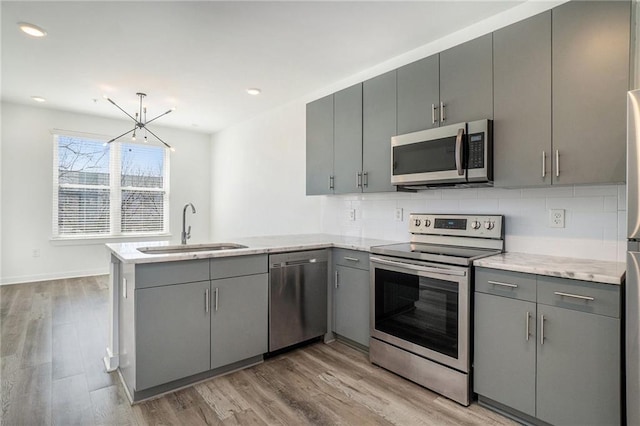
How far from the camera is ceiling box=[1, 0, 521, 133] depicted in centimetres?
242

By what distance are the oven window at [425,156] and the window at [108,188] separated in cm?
512

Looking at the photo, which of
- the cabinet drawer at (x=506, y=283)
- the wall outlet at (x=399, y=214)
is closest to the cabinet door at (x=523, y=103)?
the cabinet drawer at (x=506, y=283)

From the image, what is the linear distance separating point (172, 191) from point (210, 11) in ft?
14.9

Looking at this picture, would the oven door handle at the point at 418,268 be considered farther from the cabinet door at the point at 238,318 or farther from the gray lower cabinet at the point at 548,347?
the cabinet door at the point at 238,318

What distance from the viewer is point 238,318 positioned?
244cm

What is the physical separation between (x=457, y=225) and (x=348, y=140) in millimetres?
1216

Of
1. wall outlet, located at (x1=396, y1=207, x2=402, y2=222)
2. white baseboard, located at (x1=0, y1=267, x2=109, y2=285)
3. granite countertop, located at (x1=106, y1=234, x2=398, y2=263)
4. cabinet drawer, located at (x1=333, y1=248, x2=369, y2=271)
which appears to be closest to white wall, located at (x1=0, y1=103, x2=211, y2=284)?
white baseboard, located at (x1=0, y1=267, x2=109, y2=285)

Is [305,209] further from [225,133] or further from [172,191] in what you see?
[172,191]

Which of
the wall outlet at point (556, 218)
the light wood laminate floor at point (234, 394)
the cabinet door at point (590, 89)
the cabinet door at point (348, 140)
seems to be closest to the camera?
the cabinet door at point (590, 89)

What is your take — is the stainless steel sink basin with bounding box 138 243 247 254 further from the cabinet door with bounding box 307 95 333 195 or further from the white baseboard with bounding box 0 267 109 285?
the white baseboard with bounding box 0 267 109 285

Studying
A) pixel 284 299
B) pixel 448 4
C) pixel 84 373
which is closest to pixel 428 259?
pixel 284 299

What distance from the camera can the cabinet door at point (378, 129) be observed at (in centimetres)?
275

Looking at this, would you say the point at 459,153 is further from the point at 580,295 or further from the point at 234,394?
the point at 234,394

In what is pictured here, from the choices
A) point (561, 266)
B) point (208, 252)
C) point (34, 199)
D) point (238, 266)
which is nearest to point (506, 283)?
point (561, 266)
